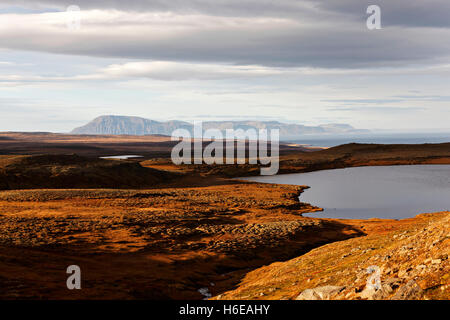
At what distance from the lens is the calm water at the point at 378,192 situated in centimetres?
3947

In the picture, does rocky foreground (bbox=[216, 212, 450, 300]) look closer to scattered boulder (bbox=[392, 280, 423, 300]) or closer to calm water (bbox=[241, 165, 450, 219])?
scattered boulder (bbox=[392, 280, 423, 300])

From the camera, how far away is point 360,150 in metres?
104

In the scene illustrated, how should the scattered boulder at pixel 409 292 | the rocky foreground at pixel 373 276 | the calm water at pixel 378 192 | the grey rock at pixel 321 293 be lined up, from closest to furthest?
1. the scattered boulder at pixel 409 292
2. the rocky foreground at pixel 373 276
3. the grey rock at pixel 321 293
4. the calm water at pixel 378 192

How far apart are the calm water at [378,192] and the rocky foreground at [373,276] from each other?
21169 mm

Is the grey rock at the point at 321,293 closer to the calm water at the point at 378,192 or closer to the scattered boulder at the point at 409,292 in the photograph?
the scattered boulder at the point at 409,292

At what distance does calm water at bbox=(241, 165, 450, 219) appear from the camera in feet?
129

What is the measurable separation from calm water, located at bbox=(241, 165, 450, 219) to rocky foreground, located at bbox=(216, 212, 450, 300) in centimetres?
2117

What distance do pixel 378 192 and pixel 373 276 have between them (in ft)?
139

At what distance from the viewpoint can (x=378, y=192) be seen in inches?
1992

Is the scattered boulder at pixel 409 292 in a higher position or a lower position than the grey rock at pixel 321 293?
higher

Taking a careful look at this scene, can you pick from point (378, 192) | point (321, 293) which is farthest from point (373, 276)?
point (378, 192)

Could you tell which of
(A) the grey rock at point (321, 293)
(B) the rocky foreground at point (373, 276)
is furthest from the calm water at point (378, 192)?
(A) the grey rock at point (321, 293)

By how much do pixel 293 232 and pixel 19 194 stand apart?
98.0 feet

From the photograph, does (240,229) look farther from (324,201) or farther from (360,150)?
(360,150)
